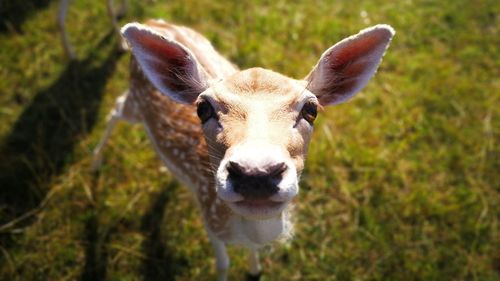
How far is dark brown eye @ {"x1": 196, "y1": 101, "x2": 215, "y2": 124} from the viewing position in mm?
2670

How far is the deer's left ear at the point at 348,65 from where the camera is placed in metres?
2.69

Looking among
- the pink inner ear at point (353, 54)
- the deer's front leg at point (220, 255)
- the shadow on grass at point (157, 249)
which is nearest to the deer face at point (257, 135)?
the pink inner ear at point (353, 54)

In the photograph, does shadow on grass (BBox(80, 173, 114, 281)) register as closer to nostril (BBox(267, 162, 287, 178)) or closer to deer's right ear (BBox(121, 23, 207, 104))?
deer's right ear (BBox(121, 23, 207, 104))

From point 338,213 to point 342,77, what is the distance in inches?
89.4

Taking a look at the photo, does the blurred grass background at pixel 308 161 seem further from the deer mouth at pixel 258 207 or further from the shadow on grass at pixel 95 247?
the deer mouth at pixel 258 207

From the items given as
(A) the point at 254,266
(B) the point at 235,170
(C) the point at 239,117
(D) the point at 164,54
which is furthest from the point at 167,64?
(A) the point at 254,266

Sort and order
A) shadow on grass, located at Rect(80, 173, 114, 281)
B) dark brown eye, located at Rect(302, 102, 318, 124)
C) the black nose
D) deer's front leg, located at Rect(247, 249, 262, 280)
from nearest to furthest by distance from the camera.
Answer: the black nose → dark brown eye, located at Rect(302, 102, 318, 124) → deer's front leg, located at Rect(247, 249, 262, 280) → shadow on grass, located at Rect(80, 173, 114, 281)

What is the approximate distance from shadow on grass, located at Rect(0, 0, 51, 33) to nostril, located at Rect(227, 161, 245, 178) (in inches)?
204

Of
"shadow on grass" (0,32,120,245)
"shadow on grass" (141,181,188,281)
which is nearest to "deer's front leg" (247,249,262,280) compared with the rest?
"shadow on grass" (141,181,188,281)

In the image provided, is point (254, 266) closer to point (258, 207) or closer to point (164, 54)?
point (258, 207)

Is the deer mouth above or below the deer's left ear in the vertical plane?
below

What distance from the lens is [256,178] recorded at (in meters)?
2.11

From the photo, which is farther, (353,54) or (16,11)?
(16,11)

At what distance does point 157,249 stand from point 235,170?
266 cm
